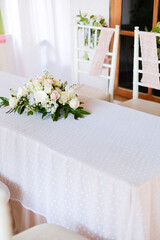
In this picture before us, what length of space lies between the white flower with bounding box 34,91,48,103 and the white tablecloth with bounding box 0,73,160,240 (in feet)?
0.43

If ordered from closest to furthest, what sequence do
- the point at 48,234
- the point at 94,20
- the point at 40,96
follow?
1. the point at 48,234
2. the point at 40,96
3. the point at 94,20

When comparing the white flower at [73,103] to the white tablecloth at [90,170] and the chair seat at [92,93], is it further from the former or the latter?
the chair seat at [92,93]

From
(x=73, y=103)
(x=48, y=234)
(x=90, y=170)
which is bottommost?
(x=48, y=234)

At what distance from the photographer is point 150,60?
2654 mm

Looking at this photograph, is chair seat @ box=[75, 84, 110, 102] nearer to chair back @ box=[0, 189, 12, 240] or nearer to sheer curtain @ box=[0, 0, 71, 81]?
sheer curtain @ box=[0, 0, 71, 81]

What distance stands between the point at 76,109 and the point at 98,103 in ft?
0.86

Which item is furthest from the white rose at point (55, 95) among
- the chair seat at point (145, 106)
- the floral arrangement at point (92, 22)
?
the floral arrangement at point (92, 22)

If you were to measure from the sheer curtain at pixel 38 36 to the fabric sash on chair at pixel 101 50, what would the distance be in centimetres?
124

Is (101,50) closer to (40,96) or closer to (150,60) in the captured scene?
(150,60)

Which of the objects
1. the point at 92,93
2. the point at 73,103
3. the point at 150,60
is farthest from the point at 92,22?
the point at 73,103

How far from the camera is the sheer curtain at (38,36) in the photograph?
4184 millimetres

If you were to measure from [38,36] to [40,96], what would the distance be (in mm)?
2714

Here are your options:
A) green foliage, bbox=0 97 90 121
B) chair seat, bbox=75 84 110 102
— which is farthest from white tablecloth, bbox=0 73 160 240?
chair seat, bbox=75 84 110 102

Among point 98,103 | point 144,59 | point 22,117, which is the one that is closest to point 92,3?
point 144,59
